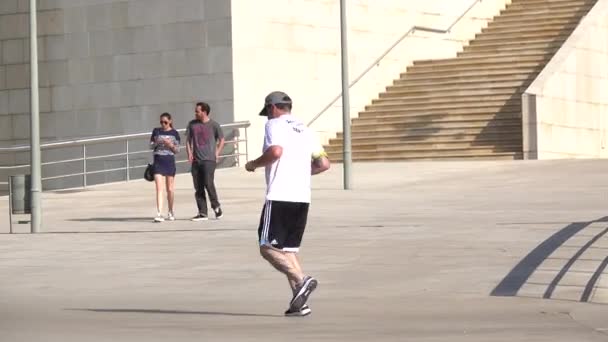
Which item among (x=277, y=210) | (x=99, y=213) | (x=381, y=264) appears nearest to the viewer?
(x=277, y=210)

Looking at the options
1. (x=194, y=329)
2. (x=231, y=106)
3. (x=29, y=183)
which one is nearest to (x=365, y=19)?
(x=231, y=106)

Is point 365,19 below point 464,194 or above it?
above

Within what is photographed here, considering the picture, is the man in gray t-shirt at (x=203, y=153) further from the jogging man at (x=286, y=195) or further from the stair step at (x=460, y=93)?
the stair step at (x=460, y=93)

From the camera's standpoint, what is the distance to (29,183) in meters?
22.5

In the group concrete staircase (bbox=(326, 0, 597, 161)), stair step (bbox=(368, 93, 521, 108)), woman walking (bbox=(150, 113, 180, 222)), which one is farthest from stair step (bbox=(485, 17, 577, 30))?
woman walking (bbox=(150, 113, 180, 222))

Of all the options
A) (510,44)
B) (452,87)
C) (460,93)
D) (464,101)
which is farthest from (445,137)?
(510,44)

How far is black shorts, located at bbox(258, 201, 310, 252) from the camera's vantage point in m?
12.4

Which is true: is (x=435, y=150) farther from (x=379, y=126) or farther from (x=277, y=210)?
(x=277, y=210)

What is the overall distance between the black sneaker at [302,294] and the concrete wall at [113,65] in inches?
899

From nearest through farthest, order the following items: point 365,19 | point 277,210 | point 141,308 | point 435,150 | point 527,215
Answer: point 277,210
point 141,308
point 527,215
point 435,150
point 365,19

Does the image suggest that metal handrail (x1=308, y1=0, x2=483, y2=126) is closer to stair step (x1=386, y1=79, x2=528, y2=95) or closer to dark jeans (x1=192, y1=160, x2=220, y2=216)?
stair step (x1=386, y1=79, x2=528, y2=95)

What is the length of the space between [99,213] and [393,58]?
15.1 m

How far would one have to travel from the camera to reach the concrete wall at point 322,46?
1390 inches

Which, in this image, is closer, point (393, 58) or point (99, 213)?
point (99, 213)
